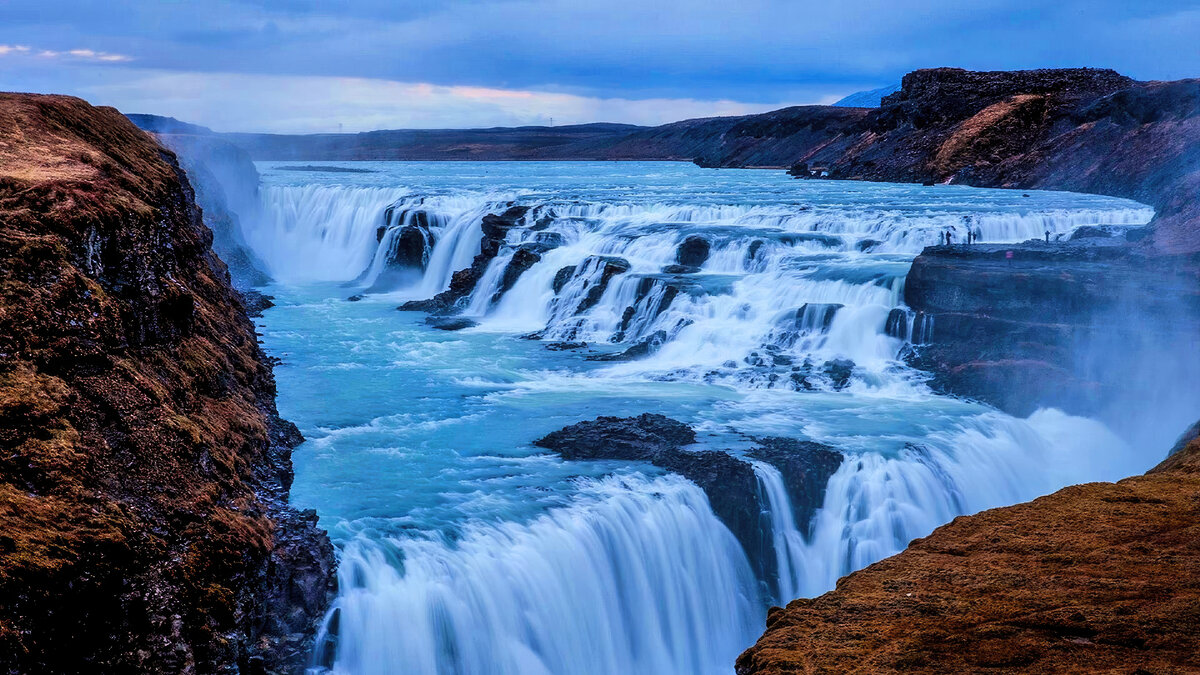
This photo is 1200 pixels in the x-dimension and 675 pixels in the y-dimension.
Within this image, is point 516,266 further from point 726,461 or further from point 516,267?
point 726,461

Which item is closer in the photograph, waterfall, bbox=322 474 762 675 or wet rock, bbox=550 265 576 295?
waterfall, bbox=322 474 762 675

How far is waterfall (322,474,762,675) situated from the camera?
8.27 meters

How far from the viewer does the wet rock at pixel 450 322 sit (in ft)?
77.3

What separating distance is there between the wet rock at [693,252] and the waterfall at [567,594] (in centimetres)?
1397

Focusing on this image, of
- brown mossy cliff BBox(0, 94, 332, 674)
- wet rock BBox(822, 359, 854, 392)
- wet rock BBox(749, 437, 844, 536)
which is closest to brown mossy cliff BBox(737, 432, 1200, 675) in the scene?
brown mossy cliff BBox(0, 94, 332, 674)

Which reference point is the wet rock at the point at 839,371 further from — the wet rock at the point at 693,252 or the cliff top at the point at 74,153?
the cliff top at the point at 74,153

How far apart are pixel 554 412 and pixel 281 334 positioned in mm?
8790

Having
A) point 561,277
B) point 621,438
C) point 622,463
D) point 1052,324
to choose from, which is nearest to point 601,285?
point 561,277

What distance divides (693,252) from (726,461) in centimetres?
1380

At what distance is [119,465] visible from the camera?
6594 millimetres

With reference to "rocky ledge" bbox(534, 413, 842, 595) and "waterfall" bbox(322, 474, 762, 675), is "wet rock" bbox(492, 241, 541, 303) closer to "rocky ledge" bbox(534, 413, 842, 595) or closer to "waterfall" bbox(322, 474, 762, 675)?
"rocky ledge" bbox(534, 413, 842, 595)

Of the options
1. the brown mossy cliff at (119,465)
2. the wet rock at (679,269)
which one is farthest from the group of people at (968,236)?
the brown mossy cliff at (119,465)

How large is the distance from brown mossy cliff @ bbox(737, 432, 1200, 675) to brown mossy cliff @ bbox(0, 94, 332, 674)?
3.68 meters

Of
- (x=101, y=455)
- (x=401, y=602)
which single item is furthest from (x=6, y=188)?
(x=401, y=602)
